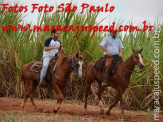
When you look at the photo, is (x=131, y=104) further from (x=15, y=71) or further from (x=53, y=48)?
(x=15, y=71)

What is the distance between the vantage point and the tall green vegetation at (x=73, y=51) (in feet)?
38.2

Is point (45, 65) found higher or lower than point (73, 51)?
lower

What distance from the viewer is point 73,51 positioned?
12.9 m

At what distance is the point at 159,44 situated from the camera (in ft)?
40.3

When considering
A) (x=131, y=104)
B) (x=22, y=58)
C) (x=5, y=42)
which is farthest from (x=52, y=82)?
(x=5, y=42)

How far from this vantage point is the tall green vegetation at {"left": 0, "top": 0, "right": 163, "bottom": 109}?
11656mm

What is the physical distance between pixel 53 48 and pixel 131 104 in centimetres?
365

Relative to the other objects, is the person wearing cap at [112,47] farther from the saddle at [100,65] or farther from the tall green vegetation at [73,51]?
the tall green vegetation at [73,51]

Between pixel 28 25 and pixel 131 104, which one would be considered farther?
pixel 28 25

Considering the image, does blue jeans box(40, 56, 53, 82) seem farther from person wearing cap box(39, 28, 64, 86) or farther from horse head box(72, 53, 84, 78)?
horse head box(72, 53, 84, 78)

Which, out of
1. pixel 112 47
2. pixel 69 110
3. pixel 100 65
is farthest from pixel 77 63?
pixel 69 110

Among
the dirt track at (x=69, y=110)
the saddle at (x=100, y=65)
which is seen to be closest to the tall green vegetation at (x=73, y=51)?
the dirt track at (x=69, y=110)

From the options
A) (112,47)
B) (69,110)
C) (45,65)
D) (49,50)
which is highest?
(112,47)

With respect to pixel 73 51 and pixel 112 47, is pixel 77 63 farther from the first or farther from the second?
pixel 73 51
